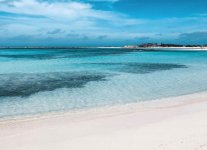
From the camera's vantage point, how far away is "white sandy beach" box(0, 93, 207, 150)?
17.8 feet

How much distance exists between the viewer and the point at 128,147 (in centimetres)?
529

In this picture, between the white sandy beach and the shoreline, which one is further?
the shoreline

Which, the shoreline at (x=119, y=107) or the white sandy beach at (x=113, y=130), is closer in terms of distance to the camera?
the white sandy beach at (x=113, y=130)

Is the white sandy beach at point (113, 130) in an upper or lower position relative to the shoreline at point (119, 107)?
upper

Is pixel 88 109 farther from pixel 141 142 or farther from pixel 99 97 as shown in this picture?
pixel 141 142

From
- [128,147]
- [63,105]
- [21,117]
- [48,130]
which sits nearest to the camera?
[128,147]

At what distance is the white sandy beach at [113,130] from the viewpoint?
542 centimetres

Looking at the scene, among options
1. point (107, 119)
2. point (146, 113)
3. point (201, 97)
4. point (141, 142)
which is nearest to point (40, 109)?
point (107, 119)

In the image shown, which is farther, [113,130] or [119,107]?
[119,107]

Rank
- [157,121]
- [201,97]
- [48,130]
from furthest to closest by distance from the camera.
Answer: [201,97]
[157,121]
[48,130]

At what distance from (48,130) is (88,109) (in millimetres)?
2688

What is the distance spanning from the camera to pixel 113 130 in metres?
6.39

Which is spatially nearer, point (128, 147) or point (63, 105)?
point (128, 147)

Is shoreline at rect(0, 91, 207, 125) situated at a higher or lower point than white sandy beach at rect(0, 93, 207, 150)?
lower
